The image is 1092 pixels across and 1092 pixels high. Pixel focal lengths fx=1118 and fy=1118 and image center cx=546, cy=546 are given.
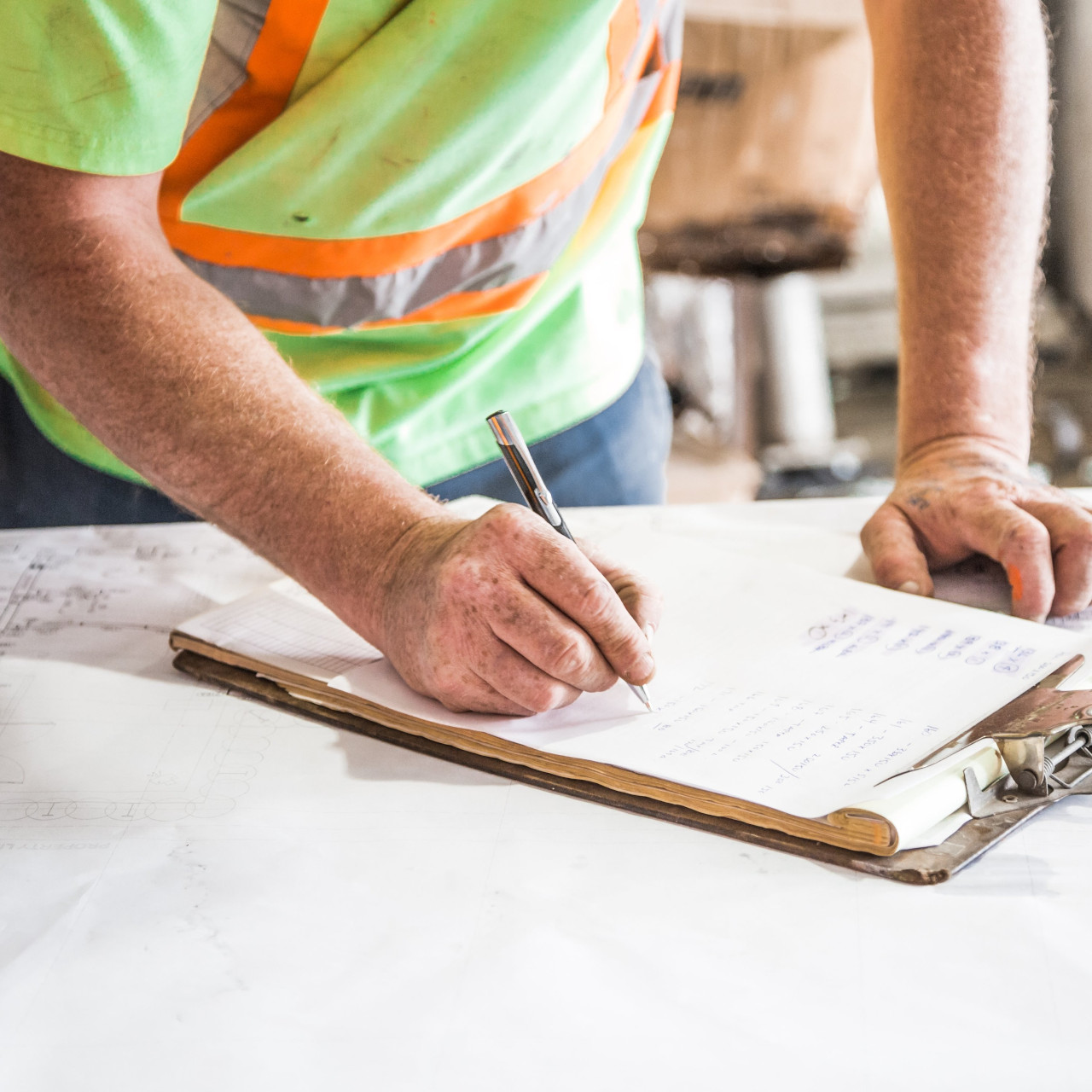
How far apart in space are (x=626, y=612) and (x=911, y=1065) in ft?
0.88

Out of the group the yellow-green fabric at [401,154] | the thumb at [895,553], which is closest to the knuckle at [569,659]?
the thumb at [895,553]

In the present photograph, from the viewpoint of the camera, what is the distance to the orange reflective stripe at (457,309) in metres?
0.92

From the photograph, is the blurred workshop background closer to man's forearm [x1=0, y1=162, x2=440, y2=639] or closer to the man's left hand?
the man's left hand

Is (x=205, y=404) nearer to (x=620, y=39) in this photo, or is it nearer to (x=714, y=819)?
(x=714, y=819)

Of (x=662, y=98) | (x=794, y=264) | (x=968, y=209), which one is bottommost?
(x=794, y=264)

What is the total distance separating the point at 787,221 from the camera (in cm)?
209

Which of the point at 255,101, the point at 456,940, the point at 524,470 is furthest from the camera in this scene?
the point at 255,101

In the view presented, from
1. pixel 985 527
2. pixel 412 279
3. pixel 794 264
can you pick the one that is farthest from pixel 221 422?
pixel 794 264

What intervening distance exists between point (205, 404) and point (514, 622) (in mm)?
238

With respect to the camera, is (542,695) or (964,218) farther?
(964,218)

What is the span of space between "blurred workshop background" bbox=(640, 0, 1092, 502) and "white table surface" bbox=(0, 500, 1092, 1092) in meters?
1.58

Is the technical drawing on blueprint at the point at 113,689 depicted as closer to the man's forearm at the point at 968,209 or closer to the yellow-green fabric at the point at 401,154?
the yellow-green fabric at the point at 401,154

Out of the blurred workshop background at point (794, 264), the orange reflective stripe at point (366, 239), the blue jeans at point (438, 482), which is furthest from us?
the blurred workshop background at point (794, 264)

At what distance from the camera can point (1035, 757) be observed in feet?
1.72
